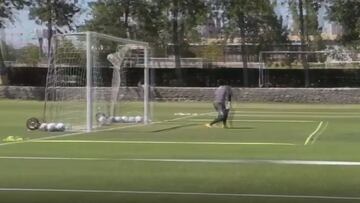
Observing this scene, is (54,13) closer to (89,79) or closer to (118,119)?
(118,119)

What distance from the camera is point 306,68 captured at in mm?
51875

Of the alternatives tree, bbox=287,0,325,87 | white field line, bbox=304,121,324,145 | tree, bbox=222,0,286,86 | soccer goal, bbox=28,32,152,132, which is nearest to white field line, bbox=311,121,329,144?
white field line, bbox=304,121,324,145

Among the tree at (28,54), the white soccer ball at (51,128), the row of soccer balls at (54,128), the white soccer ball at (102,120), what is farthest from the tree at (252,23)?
the white soccer ball at (51,128)

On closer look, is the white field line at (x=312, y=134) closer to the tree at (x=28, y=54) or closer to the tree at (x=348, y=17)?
the tree at (x=348, y=17)

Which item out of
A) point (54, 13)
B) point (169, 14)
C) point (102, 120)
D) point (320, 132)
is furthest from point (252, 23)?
point (320, 132)

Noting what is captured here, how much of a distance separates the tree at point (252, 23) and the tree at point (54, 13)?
11356mm

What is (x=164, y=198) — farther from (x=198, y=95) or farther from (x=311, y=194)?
(x=198, y=95)

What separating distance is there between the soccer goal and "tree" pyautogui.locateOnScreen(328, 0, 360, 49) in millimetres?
23882

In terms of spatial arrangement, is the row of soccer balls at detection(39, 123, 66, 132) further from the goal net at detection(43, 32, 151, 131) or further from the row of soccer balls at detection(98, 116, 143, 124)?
the row of soccer balls at detection(98, 116, 143, 124)

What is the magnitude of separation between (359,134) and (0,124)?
41.9 feet

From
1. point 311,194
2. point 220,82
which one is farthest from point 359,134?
point 220,82

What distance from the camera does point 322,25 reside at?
6394cm

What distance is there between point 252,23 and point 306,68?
14667 millimetres

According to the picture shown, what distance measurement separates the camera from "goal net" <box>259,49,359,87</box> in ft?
171
